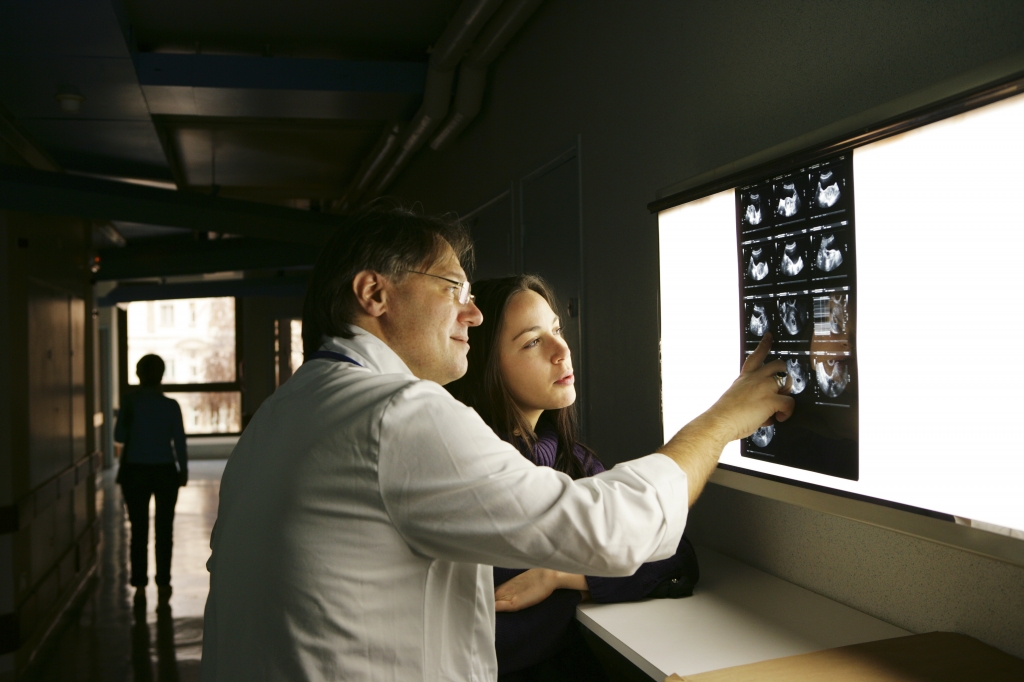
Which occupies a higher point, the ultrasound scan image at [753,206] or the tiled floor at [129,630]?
the ultrasound scan image at [753,206]

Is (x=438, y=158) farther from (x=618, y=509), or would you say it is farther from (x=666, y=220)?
(x=618, y=509)

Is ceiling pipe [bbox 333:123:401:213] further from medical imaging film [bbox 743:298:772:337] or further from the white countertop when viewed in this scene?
the white countertop

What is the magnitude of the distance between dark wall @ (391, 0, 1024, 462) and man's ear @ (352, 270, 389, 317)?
28.4 inches

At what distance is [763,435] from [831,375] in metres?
0.22

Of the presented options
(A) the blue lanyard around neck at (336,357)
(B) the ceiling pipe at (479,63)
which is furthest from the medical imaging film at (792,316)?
(B) the ceiling pipe at (479,63)

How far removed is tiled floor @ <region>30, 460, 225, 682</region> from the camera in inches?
140

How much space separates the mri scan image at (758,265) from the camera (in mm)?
1372

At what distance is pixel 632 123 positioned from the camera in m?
2.24

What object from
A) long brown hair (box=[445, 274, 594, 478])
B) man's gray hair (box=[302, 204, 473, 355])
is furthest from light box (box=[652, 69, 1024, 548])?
man's gray hair (box=[302, 204, 473, 355])

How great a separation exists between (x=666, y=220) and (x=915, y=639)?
963 mm

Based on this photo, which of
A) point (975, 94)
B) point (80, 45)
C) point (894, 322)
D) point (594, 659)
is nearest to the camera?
Answer: point (975, 94)

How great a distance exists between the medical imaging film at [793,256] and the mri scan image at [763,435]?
11.0 inches

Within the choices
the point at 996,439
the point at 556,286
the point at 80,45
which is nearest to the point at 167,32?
the point at 80,45

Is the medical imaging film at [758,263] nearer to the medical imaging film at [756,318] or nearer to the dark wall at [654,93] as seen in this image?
the medical imaging film at [756,318]
